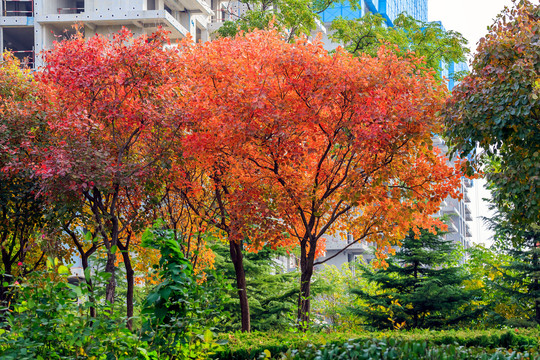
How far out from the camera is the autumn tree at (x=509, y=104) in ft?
35.5

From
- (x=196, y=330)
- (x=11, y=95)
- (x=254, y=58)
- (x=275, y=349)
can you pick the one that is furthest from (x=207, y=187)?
(x=196, y=330)

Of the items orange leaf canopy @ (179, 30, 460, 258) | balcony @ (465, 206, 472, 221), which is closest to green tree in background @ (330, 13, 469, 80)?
orange leaf canopy @ (179, 30, 460, 258)

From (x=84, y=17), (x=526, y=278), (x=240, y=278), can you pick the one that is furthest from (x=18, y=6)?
(x=526, y=278)

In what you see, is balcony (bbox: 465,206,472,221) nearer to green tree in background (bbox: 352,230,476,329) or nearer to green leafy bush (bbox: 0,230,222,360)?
green tree in background (bbox: 352,230,476,329)

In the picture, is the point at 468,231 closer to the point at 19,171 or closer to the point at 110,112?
the point at 19,171

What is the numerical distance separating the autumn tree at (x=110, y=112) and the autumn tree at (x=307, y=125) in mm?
779

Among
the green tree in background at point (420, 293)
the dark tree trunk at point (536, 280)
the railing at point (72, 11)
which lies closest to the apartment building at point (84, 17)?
the railing at point (72, 11)

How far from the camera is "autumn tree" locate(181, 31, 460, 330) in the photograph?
12.6 metres

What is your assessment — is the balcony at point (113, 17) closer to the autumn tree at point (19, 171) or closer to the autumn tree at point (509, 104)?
the autumn tree at point (19, 171)

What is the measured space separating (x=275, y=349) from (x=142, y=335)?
3379 mm

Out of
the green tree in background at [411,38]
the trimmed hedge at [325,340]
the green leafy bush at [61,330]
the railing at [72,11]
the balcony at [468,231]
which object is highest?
the railing at [72,11]

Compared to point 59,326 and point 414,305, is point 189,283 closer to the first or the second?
point 59,326

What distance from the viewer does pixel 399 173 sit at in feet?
44.4

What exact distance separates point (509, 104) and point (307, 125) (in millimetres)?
3937
